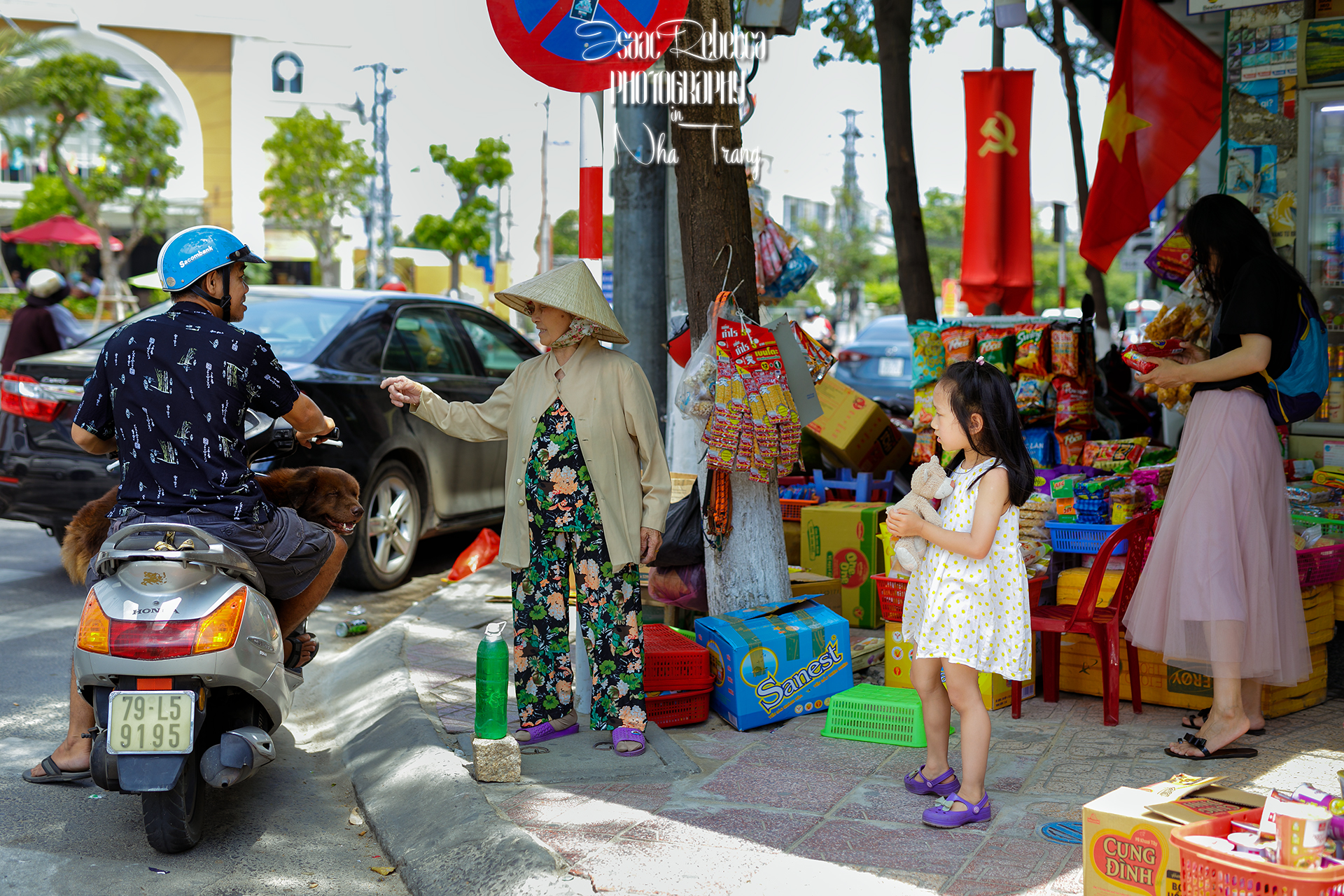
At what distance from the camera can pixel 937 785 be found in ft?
12.6

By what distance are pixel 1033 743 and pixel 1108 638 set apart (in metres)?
0.57

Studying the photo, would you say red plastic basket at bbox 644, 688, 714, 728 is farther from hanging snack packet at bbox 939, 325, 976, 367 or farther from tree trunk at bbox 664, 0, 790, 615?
hanging snack packet at bbox 939, 325, 976, 367

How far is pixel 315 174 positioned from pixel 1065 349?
128 feet

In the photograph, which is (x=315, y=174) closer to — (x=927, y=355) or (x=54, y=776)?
(x=927, y=355)

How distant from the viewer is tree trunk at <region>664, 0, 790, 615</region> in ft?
17.0

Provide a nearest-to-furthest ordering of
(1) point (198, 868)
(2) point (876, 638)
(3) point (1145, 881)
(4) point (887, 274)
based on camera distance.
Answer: (3) point (1145, 881), (1) point (198, 868), (2) point (876, 638), (4) point (887, 274)

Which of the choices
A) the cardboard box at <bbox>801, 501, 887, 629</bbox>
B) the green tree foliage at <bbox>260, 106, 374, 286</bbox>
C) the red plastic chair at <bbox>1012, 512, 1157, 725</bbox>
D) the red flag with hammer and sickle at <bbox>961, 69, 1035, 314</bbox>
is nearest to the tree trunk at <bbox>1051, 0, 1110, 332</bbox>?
the red flag with hammer and sickle at <bbox>961, 69, 1035, 314</bbox>

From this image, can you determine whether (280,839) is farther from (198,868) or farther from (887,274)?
(887,274)

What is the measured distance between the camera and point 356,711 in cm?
498

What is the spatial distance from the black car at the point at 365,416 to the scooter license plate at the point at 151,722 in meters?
3.09

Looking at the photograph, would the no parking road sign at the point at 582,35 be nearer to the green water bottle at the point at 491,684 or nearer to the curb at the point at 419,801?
the green water bottle at the point at 491,684

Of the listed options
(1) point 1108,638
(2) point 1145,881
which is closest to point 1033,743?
(1) point 1108,638

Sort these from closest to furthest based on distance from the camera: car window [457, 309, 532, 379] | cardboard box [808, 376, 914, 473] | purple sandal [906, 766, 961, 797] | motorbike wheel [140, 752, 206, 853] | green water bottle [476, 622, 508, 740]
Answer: motorbike wheel [140, 752, 206, 853]
purple sandal [906, 766, 961, 797]
green water bottle [476, 622, 508, 740]
cardboard box [808, 376, 914, 473]
car window [457, 309, 532, 379]

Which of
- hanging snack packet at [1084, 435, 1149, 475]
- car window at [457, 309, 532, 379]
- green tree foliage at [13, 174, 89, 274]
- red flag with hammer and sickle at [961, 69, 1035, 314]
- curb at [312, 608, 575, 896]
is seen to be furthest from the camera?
green tree foliage at [13, 174, 89, 274]
